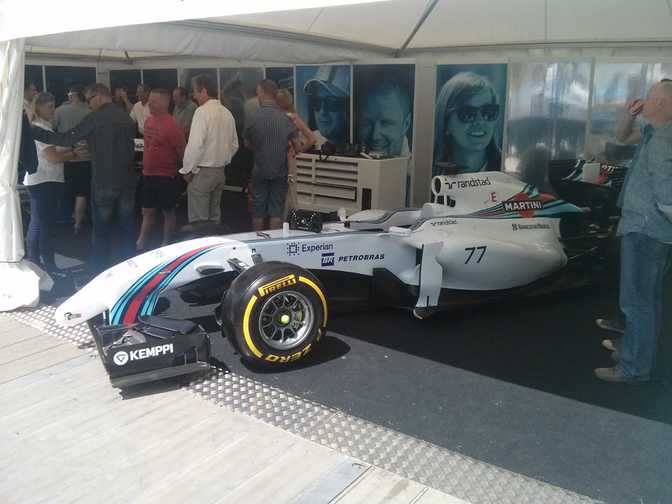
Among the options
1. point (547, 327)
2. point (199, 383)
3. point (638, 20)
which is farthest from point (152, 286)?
point (638, 20)

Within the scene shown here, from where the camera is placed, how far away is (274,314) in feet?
13.3

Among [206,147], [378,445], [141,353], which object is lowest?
[378,445]

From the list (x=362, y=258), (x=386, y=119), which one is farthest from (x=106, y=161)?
(x=386, y=119)

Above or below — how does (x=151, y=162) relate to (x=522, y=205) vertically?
above

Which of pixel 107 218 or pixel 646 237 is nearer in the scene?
pixel 646 237

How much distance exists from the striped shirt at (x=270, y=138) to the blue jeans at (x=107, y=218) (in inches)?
50.3

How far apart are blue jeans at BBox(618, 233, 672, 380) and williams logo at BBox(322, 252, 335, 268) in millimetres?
1959

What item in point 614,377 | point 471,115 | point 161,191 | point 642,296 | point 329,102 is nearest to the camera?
point 642,296

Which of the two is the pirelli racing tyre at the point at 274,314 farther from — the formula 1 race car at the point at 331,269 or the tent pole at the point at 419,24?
the tent pole at the point at 419,24

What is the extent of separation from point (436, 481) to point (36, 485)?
1.78 metres

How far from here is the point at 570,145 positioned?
809 cm

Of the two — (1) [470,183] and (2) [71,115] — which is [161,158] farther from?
(1) [470,183]

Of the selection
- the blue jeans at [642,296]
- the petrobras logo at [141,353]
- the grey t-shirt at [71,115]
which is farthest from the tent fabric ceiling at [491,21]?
the petrobras logo at [141,353]

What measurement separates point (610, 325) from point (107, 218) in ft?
14.2
